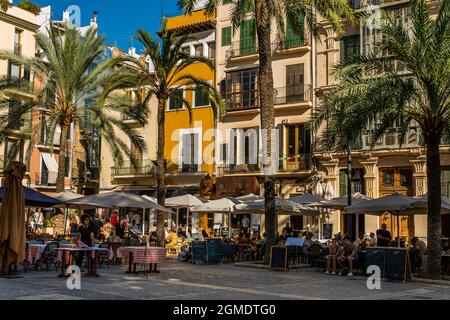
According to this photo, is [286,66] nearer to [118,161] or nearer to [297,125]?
[297,125]

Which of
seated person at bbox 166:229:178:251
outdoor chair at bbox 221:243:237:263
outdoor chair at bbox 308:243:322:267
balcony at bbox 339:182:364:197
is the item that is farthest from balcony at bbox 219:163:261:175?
outdoor chair at bbox 308:243:322:267

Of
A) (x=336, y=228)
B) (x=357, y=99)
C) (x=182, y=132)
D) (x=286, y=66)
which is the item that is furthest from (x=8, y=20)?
(x=357, y=99)

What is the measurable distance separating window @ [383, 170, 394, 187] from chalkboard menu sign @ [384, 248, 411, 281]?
15081mm

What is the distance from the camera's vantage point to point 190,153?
40.6 m

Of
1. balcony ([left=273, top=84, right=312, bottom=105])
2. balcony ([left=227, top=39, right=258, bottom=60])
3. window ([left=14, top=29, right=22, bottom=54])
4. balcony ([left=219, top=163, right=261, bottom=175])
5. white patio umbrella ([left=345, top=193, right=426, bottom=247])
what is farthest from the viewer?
window ([left=14, top=29, right=22, bottom=54])

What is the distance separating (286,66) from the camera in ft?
118

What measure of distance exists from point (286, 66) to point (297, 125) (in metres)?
3.77

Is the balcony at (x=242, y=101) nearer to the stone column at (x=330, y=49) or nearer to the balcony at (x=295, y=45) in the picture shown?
the balcony at (x=295, y=45)

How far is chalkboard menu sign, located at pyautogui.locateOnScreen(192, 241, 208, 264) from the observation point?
2142 cm

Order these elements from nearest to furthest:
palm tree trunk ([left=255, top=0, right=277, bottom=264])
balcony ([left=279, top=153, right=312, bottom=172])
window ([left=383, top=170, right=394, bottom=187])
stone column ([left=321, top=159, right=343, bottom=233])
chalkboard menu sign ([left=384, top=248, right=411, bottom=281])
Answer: chalkboard menu sign ([left=384, top=248, right=411, bottom=281]) < palm tree trunk ([left=255, top=0, right=277, bottom=264]) < window ([left=383, top=170, right=394, bottom=187]) < stone column ([left=321, top=159, right=343, bottom=233]) < balcony ([left=279, top=153, right=312, bottom=172])

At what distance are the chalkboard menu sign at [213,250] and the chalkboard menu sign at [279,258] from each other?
277cm

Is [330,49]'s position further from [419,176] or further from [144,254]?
[144,254]

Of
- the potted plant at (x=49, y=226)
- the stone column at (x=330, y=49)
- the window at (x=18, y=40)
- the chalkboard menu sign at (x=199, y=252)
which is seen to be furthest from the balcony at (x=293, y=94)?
the window at (x=18, y=40)

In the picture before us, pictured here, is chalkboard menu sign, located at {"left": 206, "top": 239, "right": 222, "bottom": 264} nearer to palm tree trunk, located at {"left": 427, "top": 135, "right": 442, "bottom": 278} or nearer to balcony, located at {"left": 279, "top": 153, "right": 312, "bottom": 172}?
palm tree trunk, located at {"left": 427, "top": 135, "right": 442, "bottom": 278}
